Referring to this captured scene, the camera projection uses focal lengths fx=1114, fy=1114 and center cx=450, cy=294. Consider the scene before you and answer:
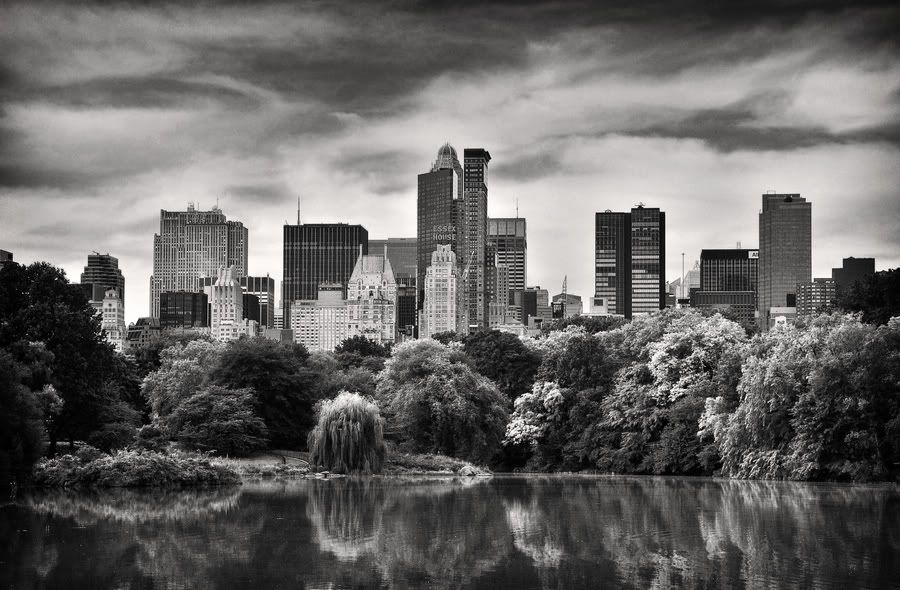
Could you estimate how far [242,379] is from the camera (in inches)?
2424

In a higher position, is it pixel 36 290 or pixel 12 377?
pixel 36 290

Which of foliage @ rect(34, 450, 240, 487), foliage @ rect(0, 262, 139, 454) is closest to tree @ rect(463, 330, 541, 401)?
foliage @ rect(0, 262, 139, 454)

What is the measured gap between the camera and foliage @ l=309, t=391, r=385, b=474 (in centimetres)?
5362

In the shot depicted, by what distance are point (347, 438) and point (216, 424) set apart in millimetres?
6980

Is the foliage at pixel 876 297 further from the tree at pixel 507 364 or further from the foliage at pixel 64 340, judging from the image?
the foliage at pixel 64 340

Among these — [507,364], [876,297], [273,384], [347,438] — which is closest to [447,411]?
[347,438]

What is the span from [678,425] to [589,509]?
2747 cm

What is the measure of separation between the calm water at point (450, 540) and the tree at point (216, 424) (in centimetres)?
1524

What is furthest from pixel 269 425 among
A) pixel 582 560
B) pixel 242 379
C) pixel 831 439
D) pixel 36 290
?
pixel 582 560

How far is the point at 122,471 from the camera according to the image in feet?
144

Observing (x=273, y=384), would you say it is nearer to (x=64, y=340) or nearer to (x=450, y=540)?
(x=64, y=340)

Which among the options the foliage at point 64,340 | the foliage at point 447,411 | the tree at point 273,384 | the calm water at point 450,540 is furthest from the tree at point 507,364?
the calm water at point 450,540

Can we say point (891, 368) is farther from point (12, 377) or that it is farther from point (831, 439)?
point (12, 377)

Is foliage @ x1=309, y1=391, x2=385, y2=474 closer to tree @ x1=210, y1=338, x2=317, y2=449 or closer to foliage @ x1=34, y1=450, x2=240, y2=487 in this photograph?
tree @ x1=210, y1=338, x2=317, y2=449
